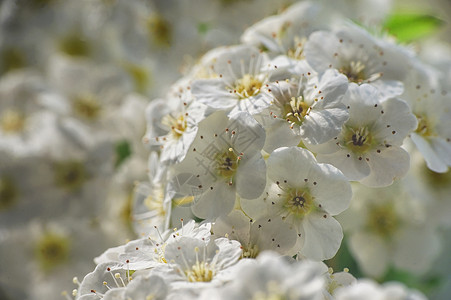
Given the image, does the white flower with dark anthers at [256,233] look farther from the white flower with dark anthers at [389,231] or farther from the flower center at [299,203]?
the white flower with dark anthers at [389,231]

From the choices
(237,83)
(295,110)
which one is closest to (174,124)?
(237,83)

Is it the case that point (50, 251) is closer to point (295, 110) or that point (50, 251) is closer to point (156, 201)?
point (156, 201)

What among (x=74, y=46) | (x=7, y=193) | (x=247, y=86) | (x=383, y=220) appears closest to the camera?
(x=247, y=86)

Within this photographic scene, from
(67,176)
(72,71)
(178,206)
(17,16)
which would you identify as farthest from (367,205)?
(17,16)

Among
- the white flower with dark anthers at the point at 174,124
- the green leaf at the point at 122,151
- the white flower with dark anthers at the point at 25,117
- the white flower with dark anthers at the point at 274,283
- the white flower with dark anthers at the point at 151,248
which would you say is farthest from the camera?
the green leaf at the point at 122,151

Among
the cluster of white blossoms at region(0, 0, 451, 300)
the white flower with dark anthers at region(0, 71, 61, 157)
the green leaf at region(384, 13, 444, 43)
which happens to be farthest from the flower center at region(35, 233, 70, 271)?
the green leaf at region(384, 13, 444, 43)

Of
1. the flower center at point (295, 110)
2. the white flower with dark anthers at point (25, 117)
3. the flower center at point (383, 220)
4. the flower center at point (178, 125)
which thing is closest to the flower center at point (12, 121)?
the white flower with dark anthers at point (25, 117)
